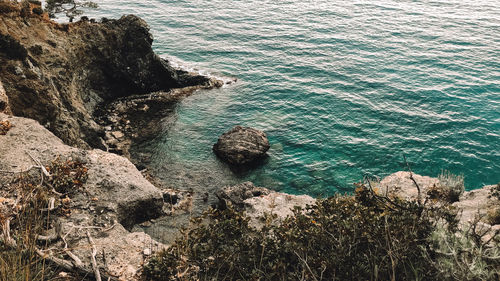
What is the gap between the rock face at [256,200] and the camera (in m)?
18.2

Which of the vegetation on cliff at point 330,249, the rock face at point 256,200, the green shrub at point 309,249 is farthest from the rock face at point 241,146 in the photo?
the green shrub at point 309,249

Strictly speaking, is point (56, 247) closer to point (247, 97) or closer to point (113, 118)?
point (113, 118)

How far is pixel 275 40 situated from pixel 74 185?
42.7 m

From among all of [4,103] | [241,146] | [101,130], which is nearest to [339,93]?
[241,146]

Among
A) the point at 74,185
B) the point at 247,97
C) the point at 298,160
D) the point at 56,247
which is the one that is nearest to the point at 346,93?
the point at 247,97

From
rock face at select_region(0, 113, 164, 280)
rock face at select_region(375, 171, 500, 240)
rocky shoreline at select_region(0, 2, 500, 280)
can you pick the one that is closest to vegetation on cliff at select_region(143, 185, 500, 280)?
rocky shoreline at select_region(0, 2, 500, 280)

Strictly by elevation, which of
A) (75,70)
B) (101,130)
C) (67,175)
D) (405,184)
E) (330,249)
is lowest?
(405,184)

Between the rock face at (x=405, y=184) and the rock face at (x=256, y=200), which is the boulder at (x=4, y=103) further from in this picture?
the rock face at (x=405, y=184)

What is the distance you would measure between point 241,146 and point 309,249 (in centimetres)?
1880

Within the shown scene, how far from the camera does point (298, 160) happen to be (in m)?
27.4

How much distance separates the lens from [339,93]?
36.7 meters

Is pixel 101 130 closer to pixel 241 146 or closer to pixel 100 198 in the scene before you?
pixel 241 146

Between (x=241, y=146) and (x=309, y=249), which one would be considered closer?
(x=309, y=249)

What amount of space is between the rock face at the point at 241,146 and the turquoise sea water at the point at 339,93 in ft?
2.97
